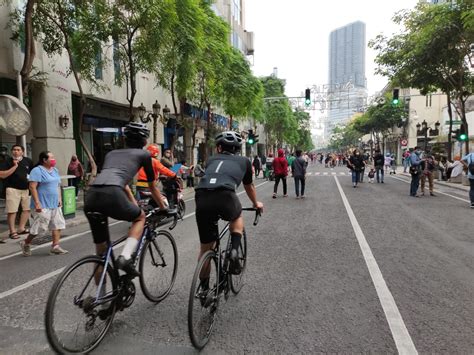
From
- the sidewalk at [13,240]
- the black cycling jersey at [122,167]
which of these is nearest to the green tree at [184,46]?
the sidewalk at [13,240]

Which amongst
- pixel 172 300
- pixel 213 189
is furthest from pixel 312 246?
pixel 213 189

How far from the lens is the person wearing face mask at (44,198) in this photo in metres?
6.20

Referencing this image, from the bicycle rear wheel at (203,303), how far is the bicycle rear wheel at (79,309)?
2.57 feet

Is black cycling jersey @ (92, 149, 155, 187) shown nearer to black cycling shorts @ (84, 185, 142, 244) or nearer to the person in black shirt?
black cycling shorts @ (84, 185, 142, 244)

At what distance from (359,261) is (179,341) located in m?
3.41

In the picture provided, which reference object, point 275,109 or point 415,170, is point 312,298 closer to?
point 415,170

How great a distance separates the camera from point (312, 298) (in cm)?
433

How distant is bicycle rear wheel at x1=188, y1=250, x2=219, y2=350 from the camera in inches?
120

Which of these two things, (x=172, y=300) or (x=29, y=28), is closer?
(x=172, y=300)

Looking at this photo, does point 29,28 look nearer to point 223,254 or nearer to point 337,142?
point 223,254

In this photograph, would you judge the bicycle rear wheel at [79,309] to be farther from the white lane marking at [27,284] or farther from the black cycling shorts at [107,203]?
the white lane marking at [27,284]

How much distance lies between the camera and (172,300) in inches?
170

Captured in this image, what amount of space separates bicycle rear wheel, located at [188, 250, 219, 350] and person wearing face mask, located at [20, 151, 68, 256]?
13.2 ft

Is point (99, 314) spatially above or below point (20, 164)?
below
